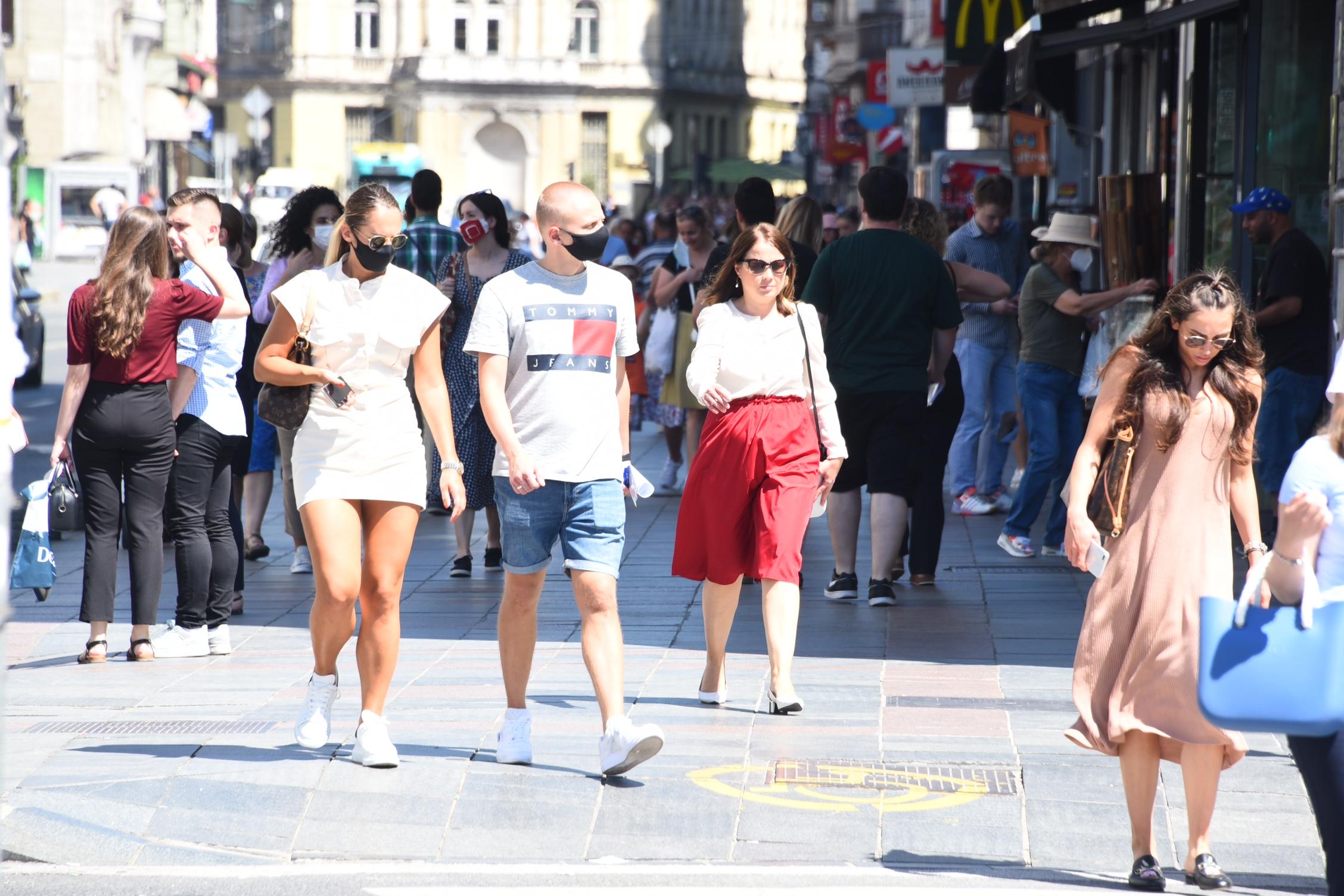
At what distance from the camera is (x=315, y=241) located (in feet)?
29.9

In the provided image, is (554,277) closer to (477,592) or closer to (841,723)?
(841,723)

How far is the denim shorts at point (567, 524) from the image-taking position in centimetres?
574

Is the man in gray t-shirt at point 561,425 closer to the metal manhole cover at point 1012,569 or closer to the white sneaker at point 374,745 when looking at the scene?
the white sneaker at point 374,745

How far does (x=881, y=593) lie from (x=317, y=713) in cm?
360

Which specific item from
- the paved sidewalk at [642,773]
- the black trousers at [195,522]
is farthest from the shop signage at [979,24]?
the black trousers at [195,522]

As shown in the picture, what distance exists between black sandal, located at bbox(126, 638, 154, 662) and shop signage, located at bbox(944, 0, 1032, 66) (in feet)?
38.2

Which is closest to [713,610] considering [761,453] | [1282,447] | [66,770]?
[761,453]

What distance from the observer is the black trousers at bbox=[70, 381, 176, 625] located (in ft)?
24.3

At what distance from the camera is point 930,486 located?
9.38 meters

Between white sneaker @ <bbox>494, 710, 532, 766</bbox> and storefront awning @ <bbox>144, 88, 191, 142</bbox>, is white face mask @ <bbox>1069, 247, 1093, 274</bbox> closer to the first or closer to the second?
white sneaker @ <bbox>494, 710, 532, 766</bbox>

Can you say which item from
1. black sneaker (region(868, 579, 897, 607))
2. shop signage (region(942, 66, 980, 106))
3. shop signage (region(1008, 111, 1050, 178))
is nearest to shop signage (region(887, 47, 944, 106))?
shop signage (region(942, 66, 980, 106))

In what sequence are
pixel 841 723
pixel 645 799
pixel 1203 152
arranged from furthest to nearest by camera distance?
pixel 1203 152 → pixel 841 723 → pixel 645 799

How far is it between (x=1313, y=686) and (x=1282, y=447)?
230 inches

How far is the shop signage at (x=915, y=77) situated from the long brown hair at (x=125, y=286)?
17.6 meters
